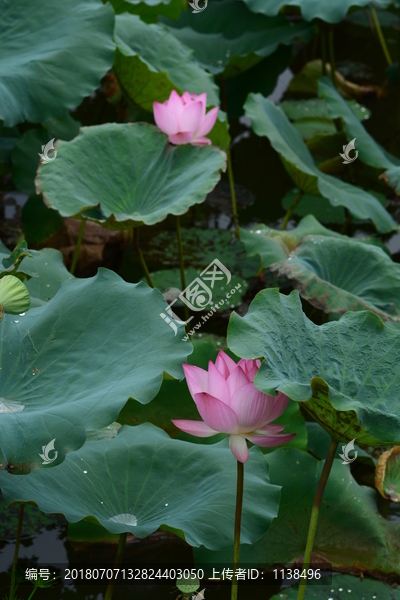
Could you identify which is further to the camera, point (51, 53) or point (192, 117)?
point (51, 53)

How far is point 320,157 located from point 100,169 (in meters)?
1.51

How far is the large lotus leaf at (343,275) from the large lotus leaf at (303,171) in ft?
1.39

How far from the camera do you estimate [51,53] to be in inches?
90.3

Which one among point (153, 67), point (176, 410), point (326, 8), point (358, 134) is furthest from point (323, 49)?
point (176, 410)

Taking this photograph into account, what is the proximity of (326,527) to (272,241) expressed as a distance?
33.4 inches

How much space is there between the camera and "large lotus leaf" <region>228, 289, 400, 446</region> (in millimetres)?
1055

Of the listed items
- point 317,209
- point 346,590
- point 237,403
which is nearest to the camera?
point 237,403

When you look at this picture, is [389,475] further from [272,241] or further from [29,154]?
[29,154]

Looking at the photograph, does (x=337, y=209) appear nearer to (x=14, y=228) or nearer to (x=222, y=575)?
(x=14, y=228)

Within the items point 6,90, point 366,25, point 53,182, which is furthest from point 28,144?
point 366,25

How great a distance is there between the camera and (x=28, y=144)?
9.04ft

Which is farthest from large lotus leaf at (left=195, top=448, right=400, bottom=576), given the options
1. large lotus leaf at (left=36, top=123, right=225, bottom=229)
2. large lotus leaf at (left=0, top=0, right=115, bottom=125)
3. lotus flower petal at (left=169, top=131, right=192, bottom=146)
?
large lotus leaf at (left=0, top=0, right=115, bottom=125)

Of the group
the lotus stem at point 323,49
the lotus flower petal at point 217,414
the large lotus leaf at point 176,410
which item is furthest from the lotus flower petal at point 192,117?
the lotus stem at point 323,49

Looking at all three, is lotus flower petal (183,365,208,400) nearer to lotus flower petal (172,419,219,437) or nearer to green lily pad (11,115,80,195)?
lotus flower petal (172,419,219,437)
